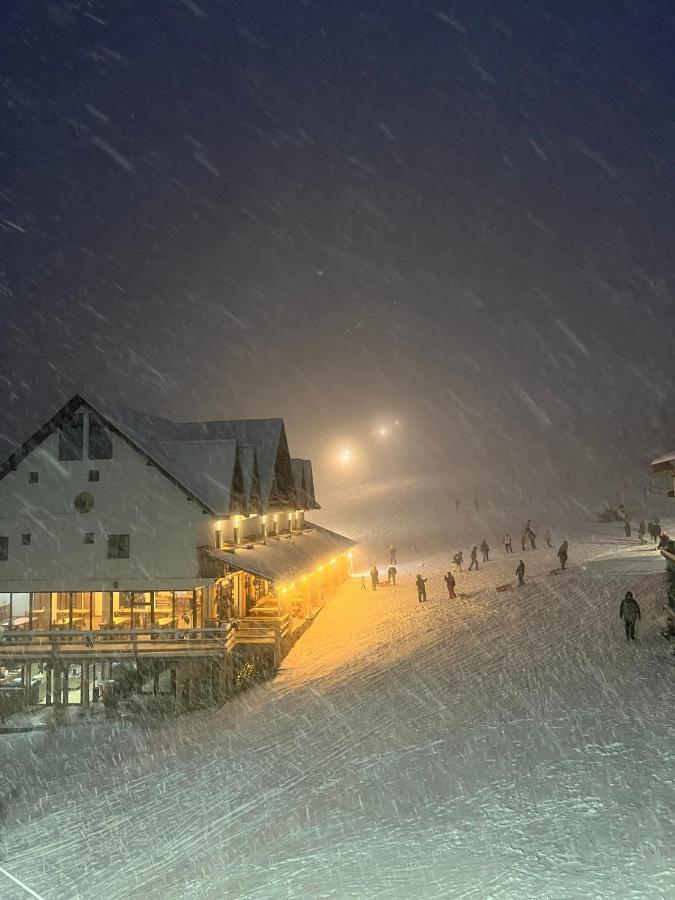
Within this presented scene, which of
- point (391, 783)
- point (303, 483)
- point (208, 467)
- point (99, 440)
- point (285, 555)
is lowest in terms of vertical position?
point (391, 783)

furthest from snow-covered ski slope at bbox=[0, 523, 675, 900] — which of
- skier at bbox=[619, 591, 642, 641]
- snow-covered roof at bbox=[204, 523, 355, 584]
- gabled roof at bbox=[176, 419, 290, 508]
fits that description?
gabled roof at bbox=[176, 419, 290, 508]

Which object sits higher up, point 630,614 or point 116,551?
point 116,551

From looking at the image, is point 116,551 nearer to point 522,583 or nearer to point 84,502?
point 84,502

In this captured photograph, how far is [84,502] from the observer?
86.4 feet

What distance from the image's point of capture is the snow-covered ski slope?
10375 mm

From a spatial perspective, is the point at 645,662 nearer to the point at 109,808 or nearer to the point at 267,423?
the point at 109,808

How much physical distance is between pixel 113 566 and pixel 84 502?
2.81 metres

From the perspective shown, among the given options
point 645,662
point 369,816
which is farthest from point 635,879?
point 645,662

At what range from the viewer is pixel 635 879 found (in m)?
9.27

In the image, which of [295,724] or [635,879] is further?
[295,724]

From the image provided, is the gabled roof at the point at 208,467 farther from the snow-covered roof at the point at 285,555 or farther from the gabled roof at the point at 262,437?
the gabled roof at the point at 262,437

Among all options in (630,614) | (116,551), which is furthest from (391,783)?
(116,551)

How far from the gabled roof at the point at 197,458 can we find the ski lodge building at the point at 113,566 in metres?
0.06

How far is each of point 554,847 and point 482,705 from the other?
7.02m
